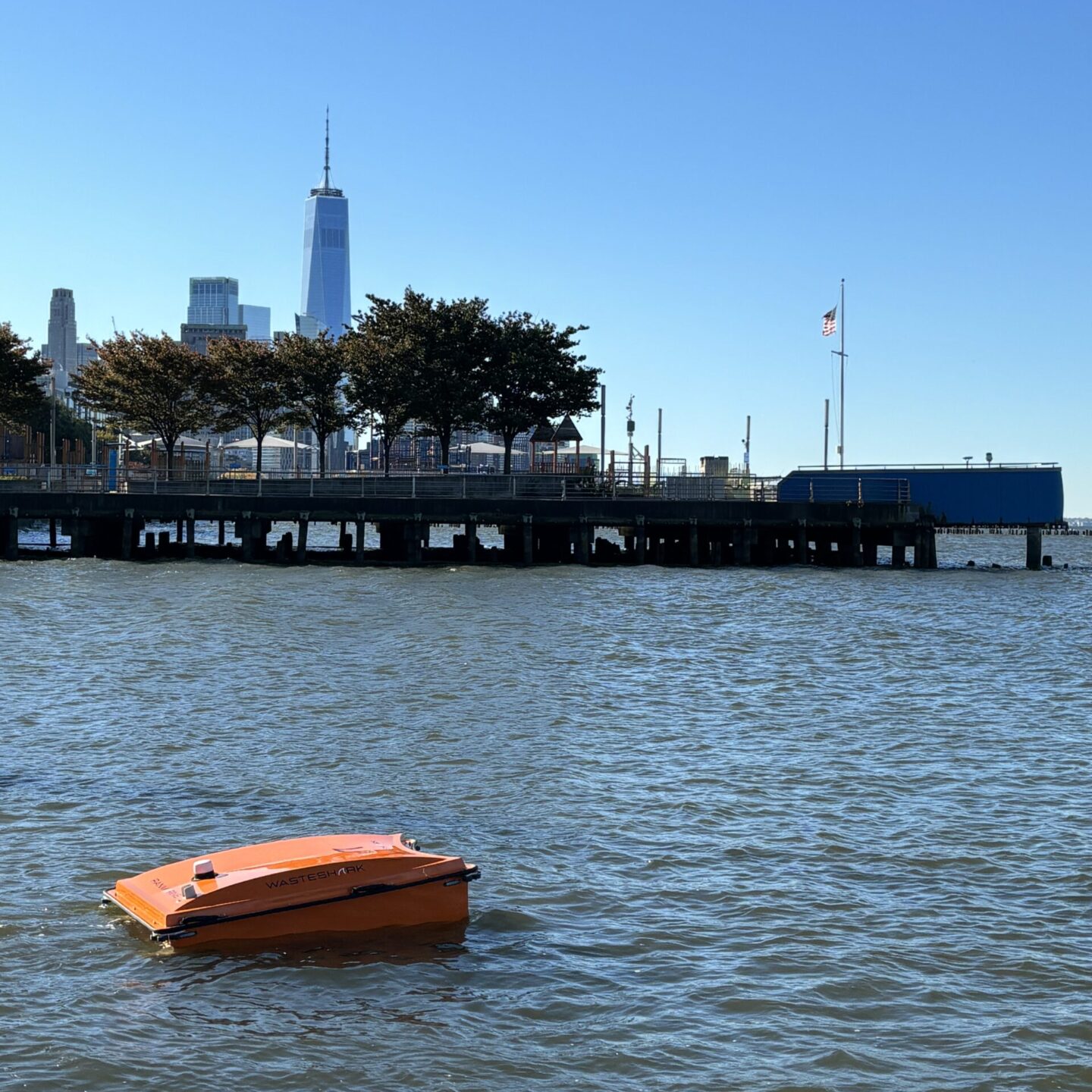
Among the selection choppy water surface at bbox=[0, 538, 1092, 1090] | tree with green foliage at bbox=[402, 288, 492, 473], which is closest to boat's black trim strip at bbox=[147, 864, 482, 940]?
choppy water surface at bbox=[0, 538, 1092, 1090]

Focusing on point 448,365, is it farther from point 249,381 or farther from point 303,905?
point 303,905

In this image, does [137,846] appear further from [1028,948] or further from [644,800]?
[1028,948]

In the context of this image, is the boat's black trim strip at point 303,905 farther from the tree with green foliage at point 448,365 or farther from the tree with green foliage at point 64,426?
the tree with green foliage at point 64,426

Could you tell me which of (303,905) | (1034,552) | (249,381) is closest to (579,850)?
(303,905)

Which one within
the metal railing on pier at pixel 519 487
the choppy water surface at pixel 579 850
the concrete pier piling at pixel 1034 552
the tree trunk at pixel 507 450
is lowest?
the choppy water surface at pixel 579 850

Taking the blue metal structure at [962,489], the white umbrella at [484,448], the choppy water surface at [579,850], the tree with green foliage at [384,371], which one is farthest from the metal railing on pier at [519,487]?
the choppy water surface at [579,850]

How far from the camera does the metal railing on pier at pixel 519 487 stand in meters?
63.1

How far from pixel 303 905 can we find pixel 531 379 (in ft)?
215

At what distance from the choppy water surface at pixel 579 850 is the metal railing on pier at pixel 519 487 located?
27538mm

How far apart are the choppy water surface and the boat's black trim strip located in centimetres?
30

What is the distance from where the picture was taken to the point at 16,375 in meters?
81.8

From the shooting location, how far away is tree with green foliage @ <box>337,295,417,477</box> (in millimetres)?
77125

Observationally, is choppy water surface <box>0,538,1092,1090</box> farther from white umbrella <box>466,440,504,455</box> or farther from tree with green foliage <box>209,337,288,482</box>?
white umbrella <box>466,440,504,455</box>

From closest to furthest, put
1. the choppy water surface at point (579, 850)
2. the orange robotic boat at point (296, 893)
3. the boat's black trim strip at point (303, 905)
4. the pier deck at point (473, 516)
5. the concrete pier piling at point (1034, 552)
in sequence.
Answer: the choppy water surface at point (579, 850) → the boat's black trim strip at point (303, 905) → the orange robotic boat at point (296, 893) → the pier deck at point (473, 516) → the concrete pier piling at point (1034, 552)
